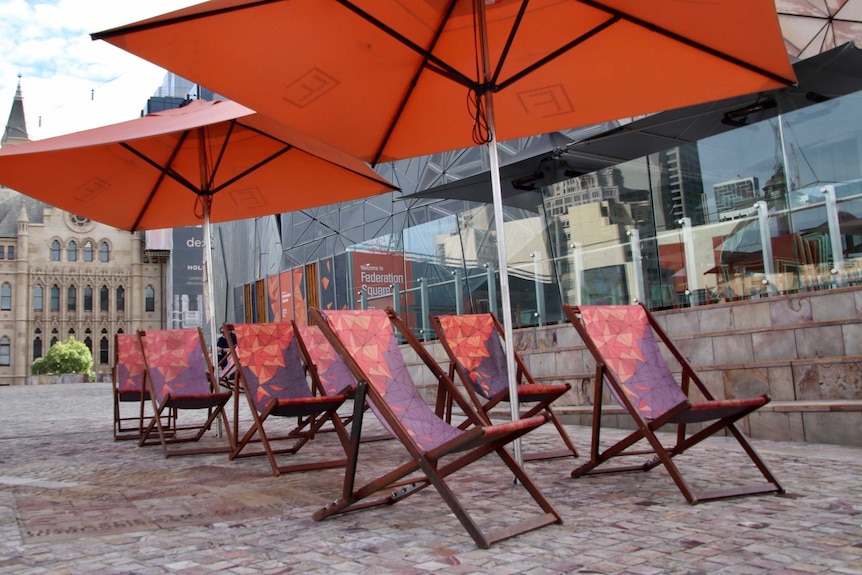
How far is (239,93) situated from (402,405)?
2119mm

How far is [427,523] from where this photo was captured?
324 centimetres

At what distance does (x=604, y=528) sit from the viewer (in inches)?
120

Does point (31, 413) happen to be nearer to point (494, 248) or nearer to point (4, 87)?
point (494, 248)

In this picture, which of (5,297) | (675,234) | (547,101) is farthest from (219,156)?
(5,297)

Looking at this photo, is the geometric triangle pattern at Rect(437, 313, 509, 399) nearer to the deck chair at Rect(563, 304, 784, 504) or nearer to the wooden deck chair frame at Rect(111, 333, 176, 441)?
the deck chair at Rect(563, 304, 784, 504)

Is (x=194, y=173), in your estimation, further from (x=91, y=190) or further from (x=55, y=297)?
(x=55, y=297)

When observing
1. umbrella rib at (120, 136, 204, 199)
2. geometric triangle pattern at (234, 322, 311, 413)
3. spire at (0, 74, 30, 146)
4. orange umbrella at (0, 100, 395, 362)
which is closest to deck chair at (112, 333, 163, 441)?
orange umbrella at (0, 100, 395, 362)

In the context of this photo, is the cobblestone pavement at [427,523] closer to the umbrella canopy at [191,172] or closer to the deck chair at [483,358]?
the deck chair at [483,358]

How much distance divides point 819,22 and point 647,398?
8309mm

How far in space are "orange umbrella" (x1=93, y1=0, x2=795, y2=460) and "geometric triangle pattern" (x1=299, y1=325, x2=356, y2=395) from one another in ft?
6.68

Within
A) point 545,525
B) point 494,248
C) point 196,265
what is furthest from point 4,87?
point 545,525

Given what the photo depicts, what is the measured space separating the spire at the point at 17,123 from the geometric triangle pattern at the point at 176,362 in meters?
81.9

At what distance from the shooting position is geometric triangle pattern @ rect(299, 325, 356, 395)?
6234 millimetres

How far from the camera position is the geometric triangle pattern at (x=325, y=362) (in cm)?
623
